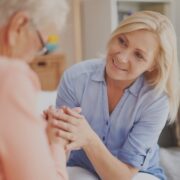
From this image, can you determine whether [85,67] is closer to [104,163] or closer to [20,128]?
[104,163]

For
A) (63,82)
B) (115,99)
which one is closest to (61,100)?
(63,82)

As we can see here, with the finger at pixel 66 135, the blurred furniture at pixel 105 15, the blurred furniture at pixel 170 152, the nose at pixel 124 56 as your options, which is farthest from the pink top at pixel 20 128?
the blurred furniture at pixel 105 15

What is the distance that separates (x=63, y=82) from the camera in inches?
55.2

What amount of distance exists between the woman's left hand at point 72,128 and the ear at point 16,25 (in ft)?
1.32

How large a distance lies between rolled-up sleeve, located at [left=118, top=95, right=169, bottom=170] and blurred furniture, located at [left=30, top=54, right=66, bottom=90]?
211cm

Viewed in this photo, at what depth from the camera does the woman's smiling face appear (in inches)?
50.0

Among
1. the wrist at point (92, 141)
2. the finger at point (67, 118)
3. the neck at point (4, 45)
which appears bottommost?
the wrist at point (92, 141)

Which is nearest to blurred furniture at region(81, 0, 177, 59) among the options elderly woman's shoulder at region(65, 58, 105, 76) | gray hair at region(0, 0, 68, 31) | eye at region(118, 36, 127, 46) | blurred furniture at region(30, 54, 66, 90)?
blurred furniture at region(30, 54, 66, 90)

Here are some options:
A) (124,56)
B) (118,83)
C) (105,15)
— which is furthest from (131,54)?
(105,15)

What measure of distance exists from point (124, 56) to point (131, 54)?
0.03 metres

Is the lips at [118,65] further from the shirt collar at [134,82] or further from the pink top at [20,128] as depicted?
the pink top at [20,128]

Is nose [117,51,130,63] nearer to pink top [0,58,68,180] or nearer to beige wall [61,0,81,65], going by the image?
pink top [0,58,68,180]

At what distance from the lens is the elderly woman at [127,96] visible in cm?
127

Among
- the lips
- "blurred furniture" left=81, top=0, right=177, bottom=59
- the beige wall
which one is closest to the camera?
the lips
